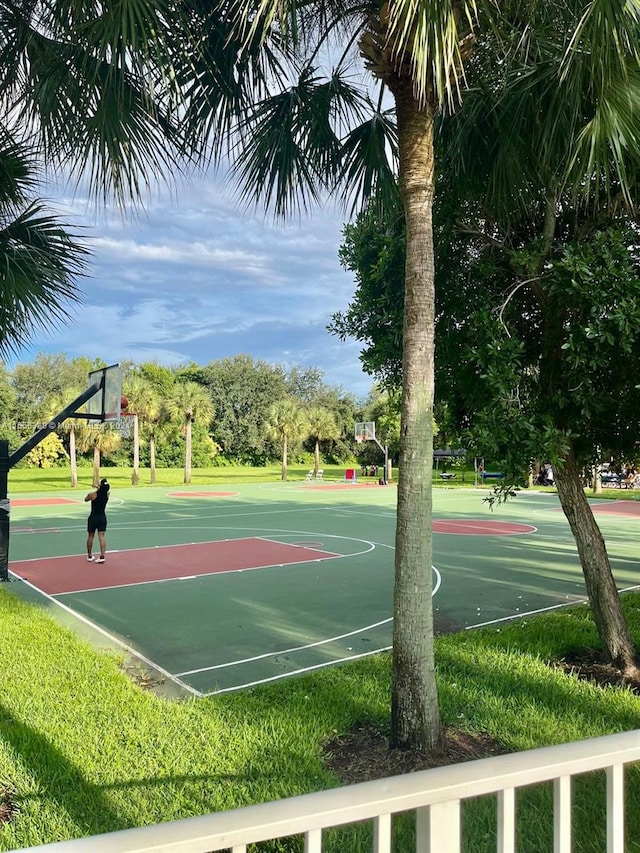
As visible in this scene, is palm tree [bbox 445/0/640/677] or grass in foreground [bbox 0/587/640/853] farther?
palm tree [bbox 445/0/640/677]

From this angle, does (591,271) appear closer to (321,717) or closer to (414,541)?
(414,541)

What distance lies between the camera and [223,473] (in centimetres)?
5456

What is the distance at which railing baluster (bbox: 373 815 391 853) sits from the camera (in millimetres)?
1276

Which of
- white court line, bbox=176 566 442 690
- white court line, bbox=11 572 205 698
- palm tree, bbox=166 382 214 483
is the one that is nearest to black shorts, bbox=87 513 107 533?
white court line, bbox=11 572 205 698

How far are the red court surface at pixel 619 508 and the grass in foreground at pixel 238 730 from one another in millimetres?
18936

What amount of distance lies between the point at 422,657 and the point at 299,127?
4361 millimetres

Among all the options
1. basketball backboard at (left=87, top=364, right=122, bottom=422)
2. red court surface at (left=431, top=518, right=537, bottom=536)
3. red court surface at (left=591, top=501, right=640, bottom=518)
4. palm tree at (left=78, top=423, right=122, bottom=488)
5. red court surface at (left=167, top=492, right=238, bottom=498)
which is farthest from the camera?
palm tree at (left=78, top=423, right=122, bottom=488)

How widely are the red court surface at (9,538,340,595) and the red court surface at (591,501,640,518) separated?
14.4 metres

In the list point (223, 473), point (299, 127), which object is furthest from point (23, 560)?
point (223, 473)

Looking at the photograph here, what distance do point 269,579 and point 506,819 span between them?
10288 mm

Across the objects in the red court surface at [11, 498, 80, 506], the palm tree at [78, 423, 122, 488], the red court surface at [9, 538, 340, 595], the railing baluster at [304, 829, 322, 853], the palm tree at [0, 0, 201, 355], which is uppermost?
the palm tree at [0, 0, 201, 355]

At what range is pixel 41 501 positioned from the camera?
97.3 feet

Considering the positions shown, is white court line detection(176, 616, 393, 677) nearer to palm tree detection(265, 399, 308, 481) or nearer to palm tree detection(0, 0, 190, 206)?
palm tree detection(0, 0, 190, 206)

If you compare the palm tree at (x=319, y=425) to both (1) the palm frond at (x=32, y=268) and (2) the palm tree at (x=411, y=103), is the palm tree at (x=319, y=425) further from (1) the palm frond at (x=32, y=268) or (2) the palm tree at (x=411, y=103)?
(2) the palm tree at (x=411, y=103)
